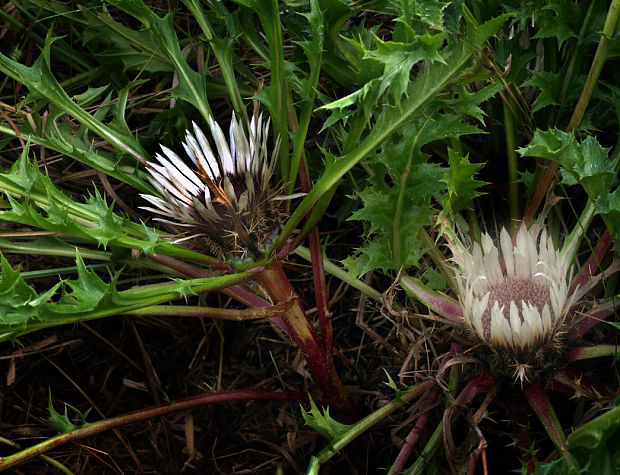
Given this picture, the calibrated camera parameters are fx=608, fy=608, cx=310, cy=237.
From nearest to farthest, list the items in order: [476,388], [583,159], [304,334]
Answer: [583,159]
[476,388]
[304,334]

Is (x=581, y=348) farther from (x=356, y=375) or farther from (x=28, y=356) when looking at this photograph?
(x=28, y=356)

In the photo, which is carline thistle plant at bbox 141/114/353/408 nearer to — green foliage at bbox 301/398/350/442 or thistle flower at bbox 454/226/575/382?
green foliage at bbox 301/398/350/442

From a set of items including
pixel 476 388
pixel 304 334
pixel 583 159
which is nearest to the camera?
pixel 583 159

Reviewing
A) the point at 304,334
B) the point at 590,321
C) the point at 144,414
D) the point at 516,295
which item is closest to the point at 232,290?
the point at 304,334

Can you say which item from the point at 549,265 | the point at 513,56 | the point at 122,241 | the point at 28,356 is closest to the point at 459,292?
the point at 549,265

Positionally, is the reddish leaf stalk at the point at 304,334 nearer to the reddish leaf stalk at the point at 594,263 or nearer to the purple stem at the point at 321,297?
the purple stem at the point at 321,297

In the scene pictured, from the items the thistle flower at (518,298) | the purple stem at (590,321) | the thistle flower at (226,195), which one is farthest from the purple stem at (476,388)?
the thistle flower at (226,195)

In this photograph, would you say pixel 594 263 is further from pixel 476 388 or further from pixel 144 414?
pixel 144 414
